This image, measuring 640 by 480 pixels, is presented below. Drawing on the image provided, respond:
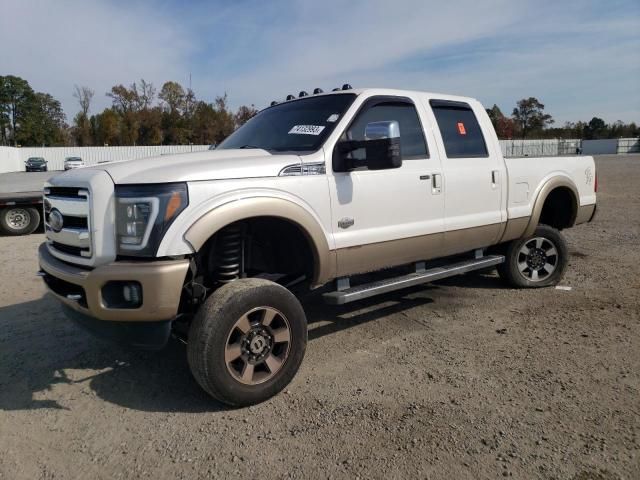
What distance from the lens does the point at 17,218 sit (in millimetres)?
10984

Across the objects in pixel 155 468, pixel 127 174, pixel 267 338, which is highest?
pixel 127 174

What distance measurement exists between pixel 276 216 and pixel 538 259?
3.74 m

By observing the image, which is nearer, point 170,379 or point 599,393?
point 599,393

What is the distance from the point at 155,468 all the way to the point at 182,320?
3.59ft

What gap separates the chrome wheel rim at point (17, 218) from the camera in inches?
428

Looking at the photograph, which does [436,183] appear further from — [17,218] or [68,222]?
[17,218]

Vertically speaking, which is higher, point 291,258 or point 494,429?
point 291,258

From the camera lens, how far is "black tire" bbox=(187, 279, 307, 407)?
125 inches

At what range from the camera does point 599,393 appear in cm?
341

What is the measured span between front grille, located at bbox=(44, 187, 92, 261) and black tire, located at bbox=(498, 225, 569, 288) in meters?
4.34

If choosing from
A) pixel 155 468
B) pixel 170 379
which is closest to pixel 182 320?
pixel 170 379

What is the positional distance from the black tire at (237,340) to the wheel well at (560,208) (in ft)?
13.3

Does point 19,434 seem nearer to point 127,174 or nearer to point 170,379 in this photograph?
point 170,379

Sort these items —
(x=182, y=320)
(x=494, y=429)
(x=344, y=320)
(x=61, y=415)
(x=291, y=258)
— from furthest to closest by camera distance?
(x=344, y=320), (x=291, y=258), (x=182, y=320), (x=61, y=415), (x=494, y=429)
